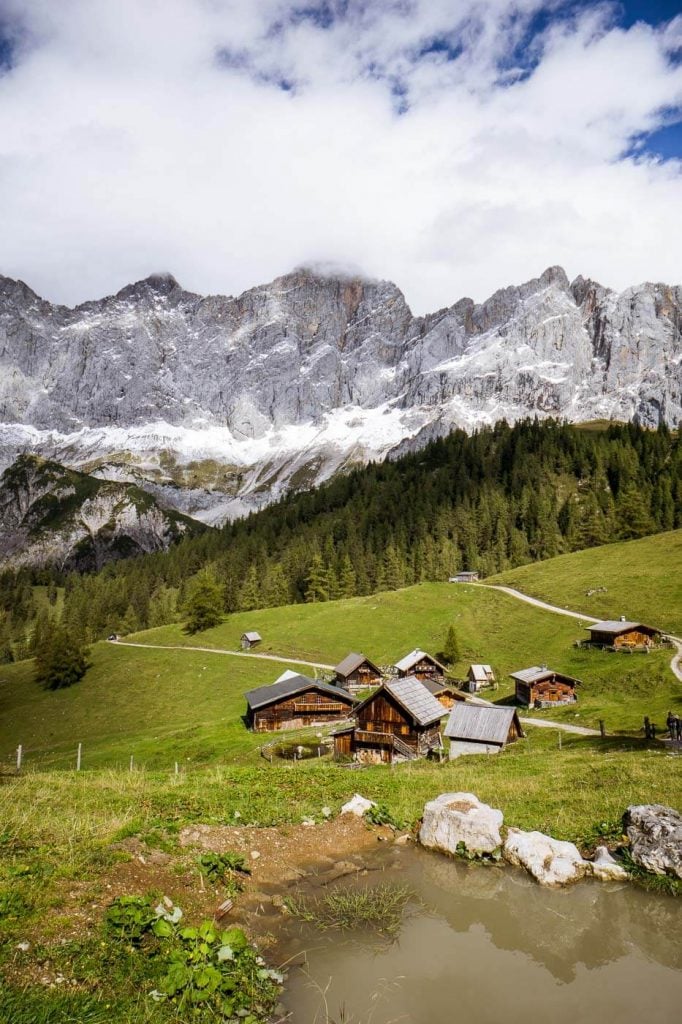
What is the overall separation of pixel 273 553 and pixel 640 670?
434 feet

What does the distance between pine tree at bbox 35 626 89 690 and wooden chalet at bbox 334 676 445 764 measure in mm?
64453

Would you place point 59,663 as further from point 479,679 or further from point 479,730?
point 479,730

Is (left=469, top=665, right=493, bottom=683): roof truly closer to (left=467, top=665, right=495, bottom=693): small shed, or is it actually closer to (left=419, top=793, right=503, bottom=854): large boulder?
(left=467, top=665, right=495, bottom=693): small shed

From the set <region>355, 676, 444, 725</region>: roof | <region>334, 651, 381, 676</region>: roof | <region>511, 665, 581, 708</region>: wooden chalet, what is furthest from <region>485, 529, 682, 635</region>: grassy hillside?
<region>355, 676, 444, 725</region>: roof

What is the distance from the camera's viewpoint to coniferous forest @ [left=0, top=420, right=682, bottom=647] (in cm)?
14238

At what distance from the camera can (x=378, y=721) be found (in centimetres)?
4984

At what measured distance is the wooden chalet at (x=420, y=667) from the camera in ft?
261

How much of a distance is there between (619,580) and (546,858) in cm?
9889

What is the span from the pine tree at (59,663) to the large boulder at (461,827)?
9520 cm

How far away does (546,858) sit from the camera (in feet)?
47.2

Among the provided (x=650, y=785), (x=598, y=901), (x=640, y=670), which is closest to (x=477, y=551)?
(x=640, y=670)

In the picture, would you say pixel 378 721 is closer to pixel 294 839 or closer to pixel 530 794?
pixel 530 794

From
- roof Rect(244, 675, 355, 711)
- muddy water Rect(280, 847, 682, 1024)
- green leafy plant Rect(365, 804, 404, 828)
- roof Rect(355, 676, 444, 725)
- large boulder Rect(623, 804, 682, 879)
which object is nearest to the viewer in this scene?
muddy water Rect(280, 847, 682, 1024)

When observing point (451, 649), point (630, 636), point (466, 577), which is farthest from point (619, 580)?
point (466, 577)
